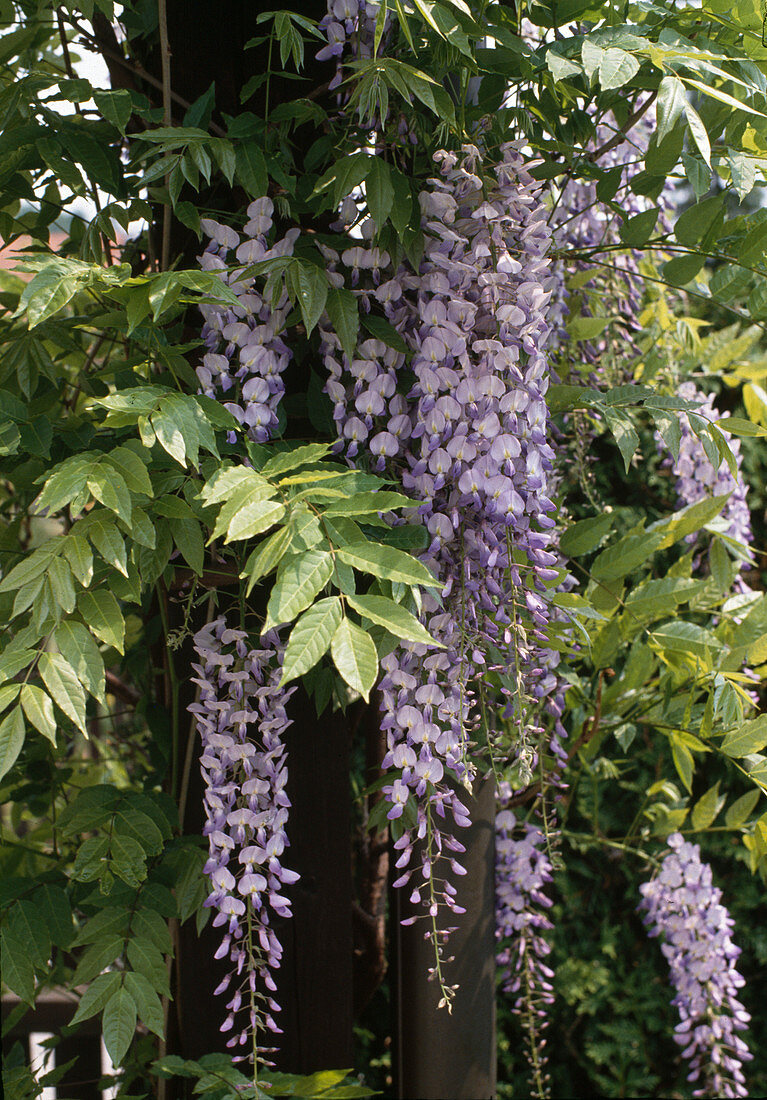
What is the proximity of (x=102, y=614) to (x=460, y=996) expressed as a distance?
0.98m

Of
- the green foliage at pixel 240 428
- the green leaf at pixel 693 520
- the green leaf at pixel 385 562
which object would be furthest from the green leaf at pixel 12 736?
the green leaf at pixel 693 520

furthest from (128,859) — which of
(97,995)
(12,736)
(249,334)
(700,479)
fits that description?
(700,479)

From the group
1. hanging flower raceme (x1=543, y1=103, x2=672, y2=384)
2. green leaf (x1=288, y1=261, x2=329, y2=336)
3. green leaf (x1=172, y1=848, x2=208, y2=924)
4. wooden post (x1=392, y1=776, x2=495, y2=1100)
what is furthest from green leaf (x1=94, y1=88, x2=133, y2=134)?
wooden post (x1=392, y1=776, x2=495, y2=1100)

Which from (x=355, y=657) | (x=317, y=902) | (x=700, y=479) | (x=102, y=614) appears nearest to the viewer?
(x=355, y=657)

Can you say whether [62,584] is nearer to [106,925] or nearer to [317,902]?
[106,925]

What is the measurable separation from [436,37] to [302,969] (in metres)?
1.34

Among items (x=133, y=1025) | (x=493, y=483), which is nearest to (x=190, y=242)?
(x=493, y=483)

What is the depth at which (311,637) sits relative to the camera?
30.4 inches

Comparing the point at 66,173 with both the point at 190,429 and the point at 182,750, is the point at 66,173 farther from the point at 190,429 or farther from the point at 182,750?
the point at 182,750

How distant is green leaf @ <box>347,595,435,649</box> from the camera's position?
79 cm

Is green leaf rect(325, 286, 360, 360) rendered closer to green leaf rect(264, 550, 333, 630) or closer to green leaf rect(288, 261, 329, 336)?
green leaf rect(288, 261, 329, 336)

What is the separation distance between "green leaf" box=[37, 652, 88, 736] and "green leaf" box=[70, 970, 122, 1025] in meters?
0.39

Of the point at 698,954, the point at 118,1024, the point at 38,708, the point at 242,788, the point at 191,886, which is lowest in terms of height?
the point at 698,954

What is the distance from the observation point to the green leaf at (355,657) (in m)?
0.74
